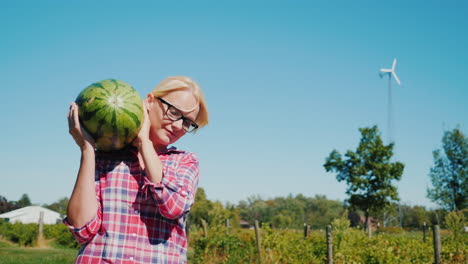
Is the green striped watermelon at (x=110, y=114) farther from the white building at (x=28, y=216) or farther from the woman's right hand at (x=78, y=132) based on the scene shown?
the white building at (x=28, y=216)

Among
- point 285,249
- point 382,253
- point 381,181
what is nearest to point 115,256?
point 382,253

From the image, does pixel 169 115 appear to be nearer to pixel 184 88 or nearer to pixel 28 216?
pixel 184 88

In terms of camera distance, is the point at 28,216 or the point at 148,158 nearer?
the point at 148,158

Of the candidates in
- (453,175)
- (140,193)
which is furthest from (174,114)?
(453,175)

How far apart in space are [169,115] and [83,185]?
1.62 ft

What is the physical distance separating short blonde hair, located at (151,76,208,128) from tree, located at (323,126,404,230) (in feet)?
87.4

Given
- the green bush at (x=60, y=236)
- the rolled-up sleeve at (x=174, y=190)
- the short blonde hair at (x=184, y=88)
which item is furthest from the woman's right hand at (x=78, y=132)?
the green bush at (x=60, y=236)

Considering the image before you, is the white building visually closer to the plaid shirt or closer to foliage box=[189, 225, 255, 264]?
foliage box=[189, 225, 255, 264]

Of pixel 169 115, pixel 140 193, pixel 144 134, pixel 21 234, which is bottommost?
pixel 21 234

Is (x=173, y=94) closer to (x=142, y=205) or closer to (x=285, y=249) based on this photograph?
(x=142, y=205)

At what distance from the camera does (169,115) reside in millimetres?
1931

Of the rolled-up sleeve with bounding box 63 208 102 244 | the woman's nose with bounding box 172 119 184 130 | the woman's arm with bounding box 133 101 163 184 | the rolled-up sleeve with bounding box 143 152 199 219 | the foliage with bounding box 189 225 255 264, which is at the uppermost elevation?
the woman's nose with bounding box 172 119 184 130

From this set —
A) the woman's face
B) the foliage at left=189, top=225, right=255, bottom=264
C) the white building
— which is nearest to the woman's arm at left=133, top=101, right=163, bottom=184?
the woman's face

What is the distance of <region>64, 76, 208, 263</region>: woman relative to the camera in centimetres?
169
